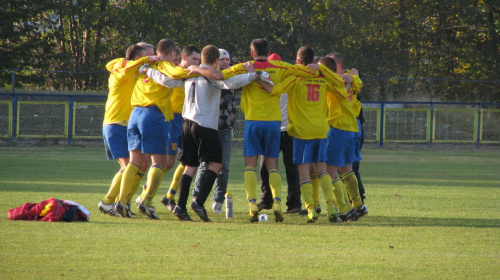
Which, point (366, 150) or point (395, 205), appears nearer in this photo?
point (395, 205)

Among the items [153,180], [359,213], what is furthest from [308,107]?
[153,180]

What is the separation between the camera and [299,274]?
5.57 meters

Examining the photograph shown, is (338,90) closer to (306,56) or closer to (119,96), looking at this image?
(306,56)

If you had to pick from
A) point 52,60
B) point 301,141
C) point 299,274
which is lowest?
point 299,274

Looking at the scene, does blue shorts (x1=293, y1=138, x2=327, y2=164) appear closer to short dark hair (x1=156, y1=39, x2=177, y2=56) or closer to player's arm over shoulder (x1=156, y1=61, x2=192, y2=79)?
player's arm over shoulder (x1=156, y1=61, x2=192, y2=79)

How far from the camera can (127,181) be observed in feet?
28.0

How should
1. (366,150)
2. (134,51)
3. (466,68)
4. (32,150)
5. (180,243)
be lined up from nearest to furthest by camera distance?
(180,243), (134,51), (32,150), (366,150), (466,68)

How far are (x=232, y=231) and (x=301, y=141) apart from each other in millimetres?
1577

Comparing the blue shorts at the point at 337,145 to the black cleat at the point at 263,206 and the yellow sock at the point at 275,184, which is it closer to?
the yellow sock at the point at 275,184

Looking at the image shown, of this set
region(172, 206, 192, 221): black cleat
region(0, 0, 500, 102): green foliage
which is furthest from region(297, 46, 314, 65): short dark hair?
region(0, 0, 500, 102): green foliage

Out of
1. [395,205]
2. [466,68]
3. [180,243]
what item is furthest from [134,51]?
[466,68]

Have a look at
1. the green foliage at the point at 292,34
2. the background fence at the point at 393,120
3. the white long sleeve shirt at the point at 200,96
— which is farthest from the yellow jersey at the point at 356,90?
the green foliage at the point at 292,34

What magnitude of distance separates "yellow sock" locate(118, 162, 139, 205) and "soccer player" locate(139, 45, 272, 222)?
24.6 inches

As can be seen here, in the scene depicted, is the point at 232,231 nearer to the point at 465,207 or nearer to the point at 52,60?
the point at 465,207
